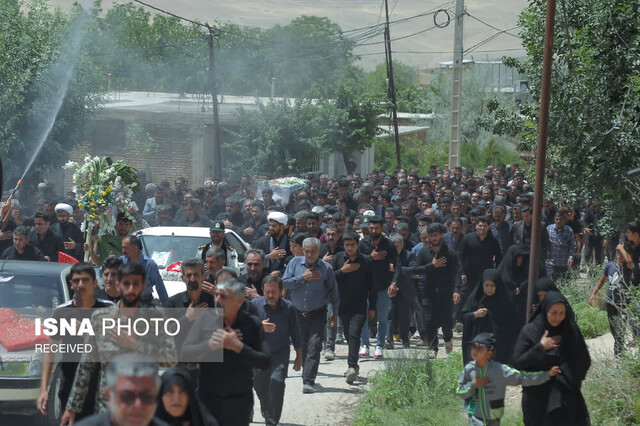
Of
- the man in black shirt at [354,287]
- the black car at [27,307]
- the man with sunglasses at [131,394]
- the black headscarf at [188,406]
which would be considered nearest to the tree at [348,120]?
the man in black shirt at [354,287]

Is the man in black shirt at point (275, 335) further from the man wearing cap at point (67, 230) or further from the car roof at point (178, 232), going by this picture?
the man wearing cap at point (67, 230)

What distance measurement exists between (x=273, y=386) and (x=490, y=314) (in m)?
2.41

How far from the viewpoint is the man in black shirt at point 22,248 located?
38.0 ft

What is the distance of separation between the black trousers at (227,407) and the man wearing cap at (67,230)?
7476 millimetres

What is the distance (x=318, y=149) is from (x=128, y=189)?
66.6ft

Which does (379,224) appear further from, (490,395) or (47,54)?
(47,54)

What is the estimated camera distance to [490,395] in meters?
7.59

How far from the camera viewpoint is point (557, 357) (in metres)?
7.18

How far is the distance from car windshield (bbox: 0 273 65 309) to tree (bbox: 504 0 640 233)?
8240mm

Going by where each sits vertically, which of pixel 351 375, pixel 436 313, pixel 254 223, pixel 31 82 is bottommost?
pixel 351 375

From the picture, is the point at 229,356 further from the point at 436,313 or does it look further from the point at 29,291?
the point at 436,313

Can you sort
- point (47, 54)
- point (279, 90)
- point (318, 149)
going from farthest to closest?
1. point (279, 90)
2. point (318, 149)
3. point (47, 54)

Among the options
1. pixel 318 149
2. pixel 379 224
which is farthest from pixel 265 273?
pixel 318 149

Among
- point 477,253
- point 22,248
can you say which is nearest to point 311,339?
point 477,253
